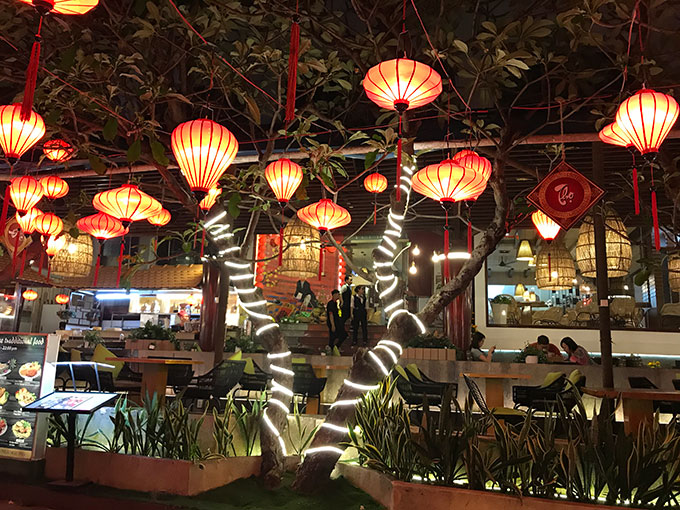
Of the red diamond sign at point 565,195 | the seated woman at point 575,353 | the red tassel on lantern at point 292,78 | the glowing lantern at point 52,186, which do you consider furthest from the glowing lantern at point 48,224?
the seated woman at point 575,353

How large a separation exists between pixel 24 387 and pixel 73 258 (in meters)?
4.77

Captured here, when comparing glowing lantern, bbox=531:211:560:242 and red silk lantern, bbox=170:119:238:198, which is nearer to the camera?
red silk lantern, bbox=170:119:238:198

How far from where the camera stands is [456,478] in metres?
3.92

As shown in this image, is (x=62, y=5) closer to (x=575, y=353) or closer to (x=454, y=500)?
(x=454, y=500)

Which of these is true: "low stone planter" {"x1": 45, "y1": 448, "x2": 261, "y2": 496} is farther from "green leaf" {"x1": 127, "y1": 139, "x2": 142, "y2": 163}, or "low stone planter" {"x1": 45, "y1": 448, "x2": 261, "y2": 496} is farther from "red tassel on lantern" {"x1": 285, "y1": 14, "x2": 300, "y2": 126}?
"red tassel on lantern" {"x1": 285, "y1": 14, "x2": 300, "y2": 126}

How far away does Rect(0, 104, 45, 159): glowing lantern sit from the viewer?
14.0 ft

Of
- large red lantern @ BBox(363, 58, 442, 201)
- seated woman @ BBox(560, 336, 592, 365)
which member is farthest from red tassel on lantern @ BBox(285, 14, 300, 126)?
seated woman @ BBox(560, 336, 592, 365)

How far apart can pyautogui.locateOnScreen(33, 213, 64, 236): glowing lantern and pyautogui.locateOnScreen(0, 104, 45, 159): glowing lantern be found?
2.65 meters

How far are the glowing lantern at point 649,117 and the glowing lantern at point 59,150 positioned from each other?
15.9 feet

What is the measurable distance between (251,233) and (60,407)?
213 centimetres

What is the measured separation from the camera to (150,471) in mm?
4324

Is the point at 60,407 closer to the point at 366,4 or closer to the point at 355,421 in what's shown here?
the point at 355,421

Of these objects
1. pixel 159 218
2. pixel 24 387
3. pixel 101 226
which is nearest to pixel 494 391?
pixel 159 218

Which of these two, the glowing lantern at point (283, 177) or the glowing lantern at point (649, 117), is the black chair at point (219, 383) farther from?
the glowing lantern at point (649, 117)
